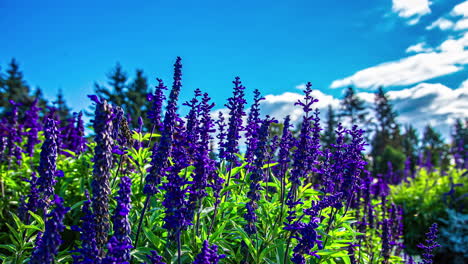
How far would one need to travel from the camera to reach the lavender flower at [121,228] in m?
2.71

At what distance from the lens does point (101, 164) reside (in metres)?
3.10

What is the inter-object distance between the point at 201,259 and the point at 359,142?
133 inches

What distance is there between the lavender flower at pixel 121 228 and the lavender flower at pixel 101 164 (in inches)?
13.1

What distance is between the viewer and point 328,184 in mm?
5531

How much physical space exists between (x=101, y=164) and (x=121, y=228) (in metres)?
0.66

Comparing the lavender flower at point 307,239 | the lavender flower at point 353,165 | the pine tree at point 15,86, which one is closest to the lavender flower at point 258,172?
the lavender flower at point 307,239

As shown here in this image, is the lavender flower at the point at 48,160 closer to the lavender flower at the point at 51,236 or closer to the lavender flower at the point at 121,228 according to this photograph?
the lavender flower at the point at 51,236

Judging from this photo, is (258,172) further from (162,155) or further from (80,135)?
(80,135)

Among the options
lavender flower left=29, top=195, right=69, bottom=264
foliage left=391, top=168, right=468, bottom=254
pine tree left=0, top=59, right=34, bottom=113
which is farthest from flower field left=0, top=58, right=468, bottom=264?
pine tree left=0, top=59, right=34, bottom=113

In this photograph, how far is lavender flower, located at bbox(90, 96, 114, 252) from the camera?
118 inches

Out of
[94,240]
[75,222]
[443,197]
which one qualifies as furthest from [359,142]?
[443,197]

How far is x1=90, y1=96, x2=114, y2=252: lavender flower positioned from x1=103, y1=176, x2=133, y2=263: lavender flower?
0.33 meters

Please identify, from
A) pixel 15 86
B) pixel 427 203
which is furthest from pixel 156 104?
pixel 15 86

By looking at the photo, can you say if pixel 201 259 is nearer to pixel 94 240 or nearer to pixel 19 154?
pixel 94 240
